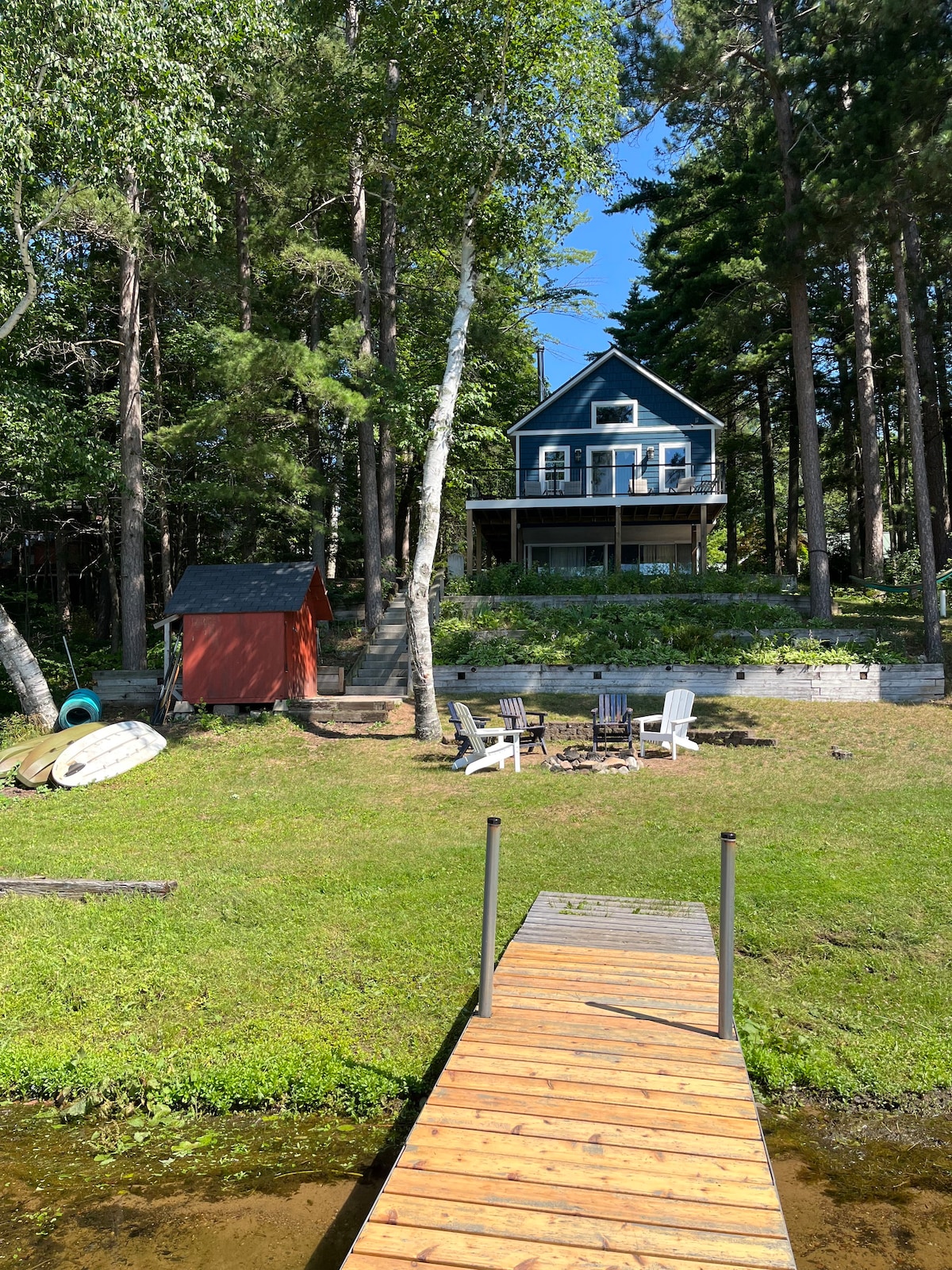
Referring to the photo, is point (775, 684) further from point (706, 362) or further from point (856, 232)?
point (706, 362)

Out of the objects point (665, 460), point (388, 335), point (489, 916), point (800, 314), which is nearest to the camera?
point (489, 916)

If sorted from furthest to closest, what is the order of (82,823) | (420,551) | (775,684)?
(775,684)
(420,551)
(82,823)

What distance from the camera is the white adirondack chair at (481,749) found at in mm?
11969

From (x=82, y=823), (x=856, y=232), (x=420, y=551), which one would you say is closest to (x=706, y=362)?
(x=856, y=232)

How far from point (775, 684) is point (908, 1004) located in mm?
10378

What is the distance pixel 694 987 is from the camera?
5.47 metres

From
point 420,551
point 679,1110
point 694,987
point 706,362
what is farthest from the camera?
point 706,362

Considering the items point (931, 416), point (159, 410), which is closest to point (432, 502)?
point (159, 410)

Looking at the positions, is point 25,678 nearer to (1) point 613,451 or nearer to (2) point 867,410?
(1) point 613,451

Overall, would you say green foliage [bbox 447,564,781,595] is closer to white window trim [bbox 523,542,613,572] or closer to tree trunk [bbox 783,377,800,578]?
white window trim [bbox 523,542,613,572]

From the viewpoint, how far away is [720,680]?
53.2 feet

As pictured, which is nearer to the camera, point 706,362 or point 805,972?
point 805,972

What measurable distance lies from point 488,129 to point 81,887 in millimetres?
12556

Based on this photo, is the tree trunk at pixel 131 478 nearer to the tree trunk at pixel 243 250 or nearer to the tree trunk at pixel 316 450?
the tree trunk at pixel 243 250
